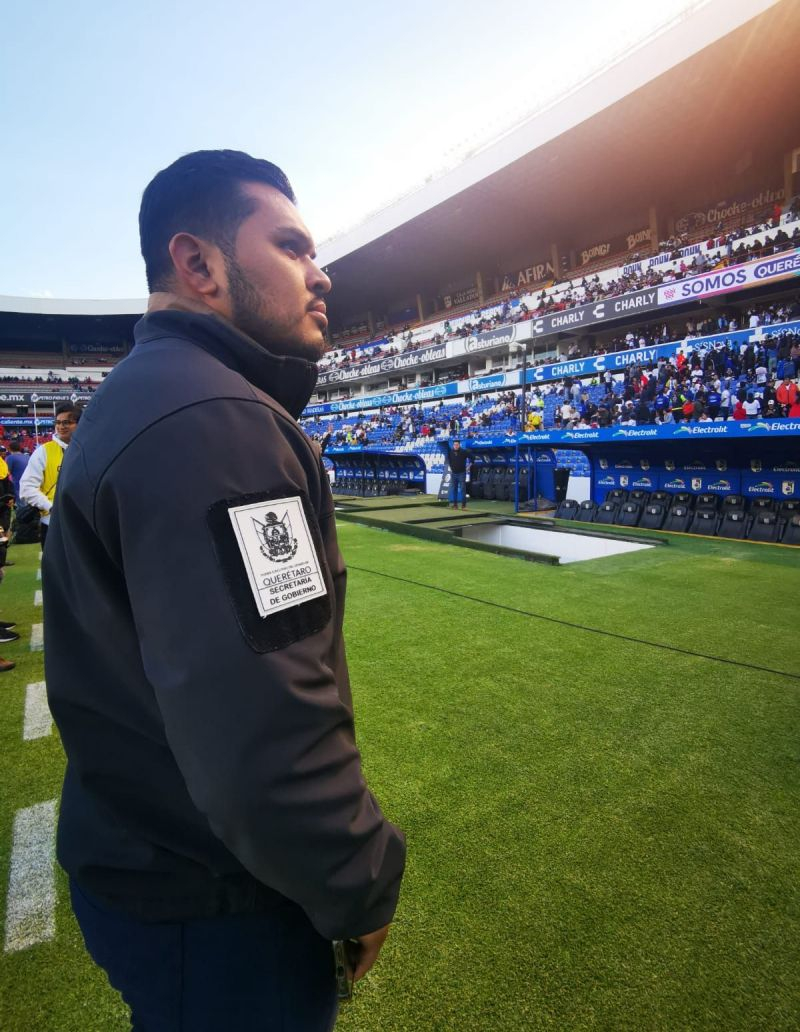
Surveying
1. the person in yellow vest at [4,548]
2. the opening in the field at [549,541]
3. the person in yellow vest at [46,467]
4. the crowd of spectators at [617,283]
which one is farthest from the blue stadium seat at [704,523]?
the crowd of spectators at [617,283]

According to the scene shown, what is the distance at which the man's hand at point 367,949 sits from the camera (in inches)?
34.1

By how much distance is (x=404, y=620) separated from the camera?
5.46m

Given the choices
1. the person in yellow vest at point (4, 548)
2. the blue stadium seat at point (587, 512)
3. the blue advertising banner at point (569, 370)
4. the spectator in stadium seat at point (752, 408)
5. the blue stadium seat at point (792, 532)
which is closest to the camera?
the person in yellow vest at point (4, 548)

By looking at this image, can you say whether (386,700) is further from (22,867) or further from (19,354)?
(19,354)

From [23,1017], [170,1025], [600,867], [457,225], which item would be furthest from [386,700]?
[457,225]

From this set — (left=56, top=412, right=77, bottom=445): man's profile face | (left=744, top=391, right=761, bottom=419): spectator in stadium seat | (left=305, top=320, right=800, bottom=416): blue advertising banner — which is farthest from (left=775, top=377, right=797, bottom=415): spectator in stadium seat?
(left=56, top=412, right=77, bottom=445): man's profile face

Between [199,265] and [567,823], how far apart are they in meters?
2.53

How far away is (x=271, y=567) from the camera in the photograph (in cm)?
74

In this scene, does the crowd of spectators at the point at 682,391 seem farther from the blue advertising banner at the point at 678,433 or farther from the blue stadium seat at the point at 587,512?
the blue stadium seat at the point at 587,512

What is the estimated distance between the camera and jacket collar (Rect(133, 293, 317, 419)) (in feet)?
2.96

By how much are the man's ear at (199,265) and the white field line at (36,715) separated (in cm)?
301

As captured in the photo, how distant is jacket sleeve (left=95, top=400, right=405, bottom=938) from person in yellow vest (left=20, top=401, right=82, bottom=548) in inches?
198

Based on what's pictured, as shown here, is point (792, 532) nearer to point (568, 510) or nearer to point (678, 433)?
point (678, 433)

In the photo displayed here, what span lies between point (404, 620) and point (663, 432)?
297 inches
